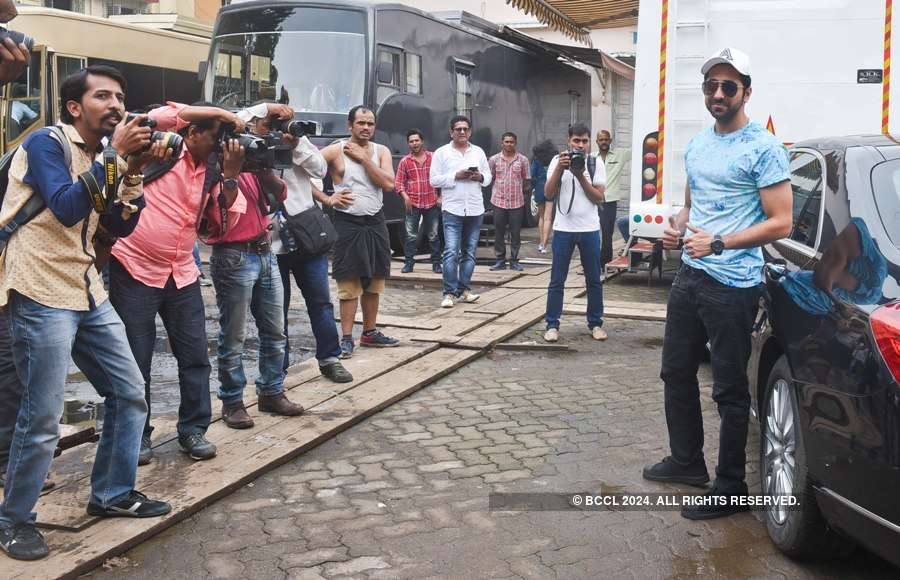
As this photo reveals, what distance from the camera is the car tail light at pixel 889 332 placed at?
3.39 meters

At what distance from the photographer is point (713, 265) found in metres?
4.57

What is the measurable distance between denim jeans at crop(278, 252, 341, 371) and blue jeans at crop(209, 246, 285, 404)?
18.2 inches

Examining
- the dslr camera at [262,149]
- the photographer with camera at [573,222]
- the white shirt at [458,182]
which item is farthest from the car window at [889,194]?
the white shirt at [458,182]

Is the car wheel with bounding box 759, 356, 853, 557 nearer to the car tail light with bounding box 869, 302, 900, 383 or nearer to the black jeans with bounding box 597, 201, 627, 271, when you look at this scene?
the car tail light with bounding box 869, 302, 900, 383

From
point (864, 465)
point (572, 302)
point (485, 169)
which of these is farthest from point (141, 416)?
point (485, 169)

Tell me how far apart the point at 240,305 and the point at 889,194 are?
10.8 feet

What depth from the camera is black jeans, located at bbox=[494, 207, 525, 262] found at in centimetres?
1360

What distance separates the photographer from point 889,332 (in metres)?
3.46

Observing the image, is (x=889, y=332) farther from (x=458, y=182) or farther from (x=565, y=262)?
(x=458, y=182)

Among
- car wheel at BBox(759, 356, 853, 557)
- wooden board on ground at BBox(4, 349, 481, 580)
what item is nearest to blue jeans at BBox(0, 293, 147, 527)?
wooden board on ground at BBox(4, 349, 481, 580)

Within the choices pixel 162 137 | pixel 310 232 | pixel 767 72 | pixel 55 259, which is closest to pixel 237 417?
pixel 310 232

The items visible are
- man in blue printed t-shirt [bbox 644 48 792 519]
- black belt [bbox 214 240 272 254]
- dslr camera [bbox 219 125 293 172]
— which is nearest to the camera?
man in blue printed t-shirt [bbox 644 48 792 519]

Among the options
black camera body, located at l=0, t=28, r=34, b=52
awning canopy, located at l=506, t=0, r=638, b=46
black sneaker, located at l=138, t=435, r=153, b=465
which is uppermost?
awning canopy, located at l=506, t=0, r=638, b=46

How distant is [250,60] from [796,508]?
1161 cm
